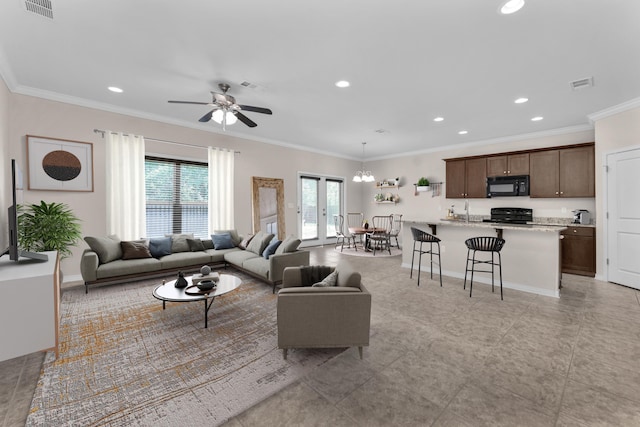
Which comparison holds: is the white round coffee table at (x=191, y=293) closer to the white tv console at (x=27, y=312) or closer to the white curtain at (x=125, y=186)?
the white tv console at (x=27, y=312)

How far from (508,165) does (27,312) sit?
8.00 meters

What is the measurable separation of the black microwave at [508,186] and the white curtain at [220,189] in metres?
6.09

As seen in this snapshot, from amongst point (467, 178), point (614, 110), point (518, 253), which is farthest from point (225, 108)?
point (614, 110)

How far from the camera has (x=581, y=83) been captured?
11.5 ft

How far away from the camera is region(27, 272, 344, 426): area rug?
67.8 inches

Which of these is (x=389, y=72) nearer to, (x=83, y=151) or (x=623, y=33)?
(x=623, y=33)

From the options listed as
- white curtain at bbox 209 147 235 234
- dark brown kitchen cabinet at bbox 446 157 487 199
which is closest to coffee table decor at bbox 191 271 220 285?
white curtain at bbox 209 147 235 234

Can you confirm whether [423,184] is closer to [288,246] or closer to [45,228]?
[288,246]

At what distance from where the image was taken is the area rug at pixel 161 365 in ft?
5.65

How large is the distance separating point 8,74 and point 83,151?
1.25 meters

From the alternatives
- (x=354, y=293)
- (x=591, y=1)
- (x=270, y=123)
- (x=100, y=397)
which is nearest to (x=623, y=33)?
(x=591, y=1)

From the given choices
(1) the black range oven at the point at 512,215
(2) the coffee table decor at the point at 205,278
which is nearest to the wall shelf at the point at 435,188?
(1) the black range oven at the point at 512,215

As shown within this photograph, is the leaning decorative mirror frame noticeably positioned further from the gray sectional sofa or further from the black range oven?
the black range oven

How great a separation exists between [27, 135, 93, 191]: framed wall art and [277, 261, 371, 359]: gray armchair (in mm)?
4381
